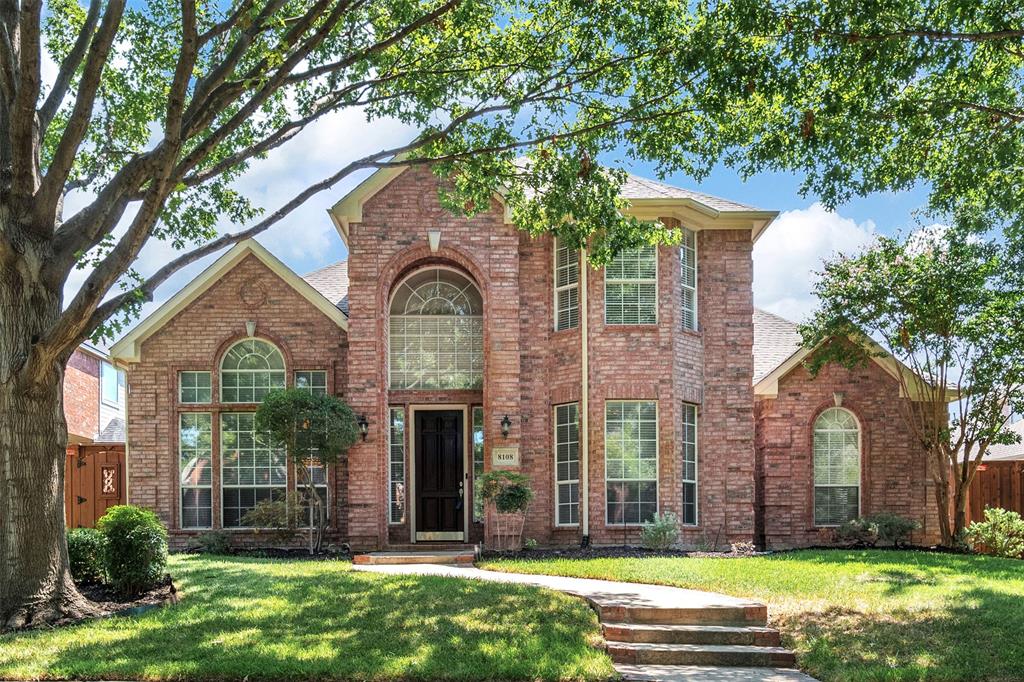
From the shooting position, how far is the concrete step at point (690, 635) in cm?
997

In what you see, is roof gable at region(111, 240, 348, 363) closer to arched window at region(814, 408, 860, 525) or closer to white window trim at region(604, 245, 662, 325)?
white window trim at region(604, 245, 662, 325)

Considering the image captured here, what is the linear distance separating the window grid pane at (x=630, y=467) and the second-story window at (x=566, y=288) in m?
1.64

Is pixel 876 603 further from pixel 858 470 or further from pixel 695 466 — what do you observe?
pixel 858 470

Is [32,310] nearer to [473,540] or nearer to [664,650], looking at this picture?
[664,650]

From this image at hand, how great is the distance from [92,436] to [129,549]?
78.4 feet

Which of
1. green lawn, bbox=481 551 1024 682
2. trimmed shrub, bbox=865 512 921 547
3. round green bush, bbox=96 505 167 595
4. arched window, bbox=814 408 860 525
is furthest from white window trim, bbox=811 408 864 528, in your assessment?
round green bush, bbox=96 505 167 595

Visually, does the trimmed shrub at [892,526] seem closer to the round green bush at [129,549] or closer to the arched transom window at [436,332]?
the arched transom window at [436,332]

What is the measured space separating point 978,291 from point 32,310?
14067 mm

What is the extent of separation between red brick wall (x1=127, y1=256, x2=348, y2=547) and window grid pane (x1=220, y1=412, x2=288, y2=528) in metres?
0.16

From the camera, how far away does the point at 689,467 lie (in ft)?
59.3

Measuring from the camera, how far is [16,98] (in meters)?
10.4

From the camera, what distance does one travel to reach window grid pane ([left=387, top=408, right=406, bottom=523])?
60.3 ft

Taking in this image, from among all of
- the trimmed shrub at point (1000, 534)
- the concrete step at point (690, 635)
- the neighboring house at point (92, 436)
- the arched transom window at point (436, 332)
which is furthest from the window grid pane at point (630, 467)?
the neighboring house at point (92, 436)

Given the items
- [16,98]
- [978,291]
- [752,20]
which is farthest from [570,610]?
[978,291]
